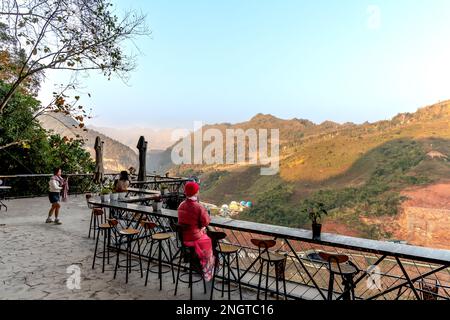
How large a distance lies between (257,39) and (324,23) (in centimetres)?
547

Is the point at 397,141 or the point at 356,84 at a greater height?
the point at 356,84

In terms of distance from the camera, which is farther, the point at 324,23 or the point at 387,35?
the point at 387,35

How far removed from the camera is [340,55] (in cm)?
2227

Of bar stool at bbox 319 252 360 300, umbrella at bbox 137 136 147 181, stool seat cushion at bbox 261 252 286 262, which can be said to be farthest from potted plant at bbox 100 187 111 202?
umbrella at bbox 137 136 147 181

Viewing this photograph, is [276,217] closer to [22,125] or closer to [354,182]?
[354,182]

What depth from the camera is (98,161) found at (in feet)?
28.4

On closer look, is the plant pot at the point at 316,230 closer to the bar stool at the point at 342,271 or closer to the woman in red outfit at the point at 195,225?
the bar stool at the point at 342,271

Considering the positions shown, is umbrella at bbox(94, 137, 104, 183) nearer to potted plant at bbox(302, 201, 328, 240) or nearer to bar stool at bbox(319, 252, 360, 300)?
potted plant at bbox(302, 201, 328, 240)

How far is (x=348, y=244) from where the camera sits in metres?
2.59

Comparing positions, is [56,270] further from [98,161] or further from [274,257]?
[98,161]
